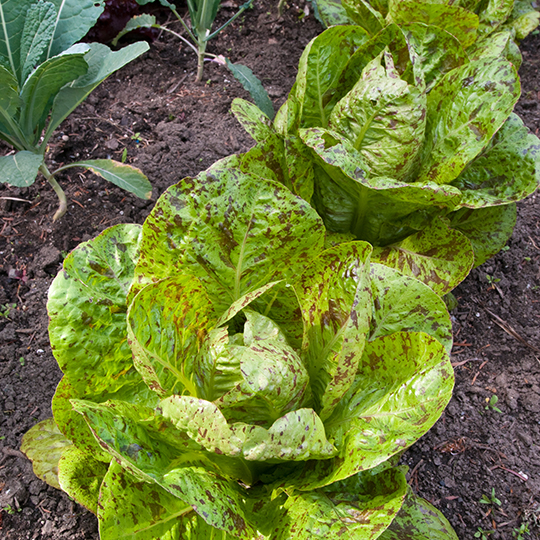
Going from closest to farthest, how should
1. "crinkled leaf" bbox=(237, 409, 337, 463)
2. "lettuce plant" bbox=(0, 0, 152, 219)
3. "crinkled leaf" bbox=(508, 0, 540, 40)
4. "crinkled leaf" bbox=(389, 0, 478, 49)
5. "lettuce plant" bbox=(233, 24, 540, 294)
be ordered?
"crinkled leaf" bbox=(237, 409, 337, 463) → "lettuce plant" bbox=(233, 24, 540, 294) → "lettuce plant" bbox=(0, 0, 152, 219) → "crinkled leaf" bbox=(389, 0, 478, 49) → "crinkled leaf" bbox=(508, 0, 540, 40)

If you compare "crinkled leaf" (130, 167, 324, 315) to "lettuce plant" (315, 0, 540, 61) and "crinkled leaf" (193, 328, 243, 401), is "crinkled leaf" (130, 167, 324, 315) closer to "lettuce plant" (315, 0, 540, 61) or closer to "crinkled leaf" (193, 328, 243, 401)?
"crinkled leaf" (193, 328, 243, 401)

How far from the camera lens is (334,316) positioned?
4.77 feet

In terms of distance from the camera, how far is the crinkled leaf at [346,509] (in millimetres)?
1294

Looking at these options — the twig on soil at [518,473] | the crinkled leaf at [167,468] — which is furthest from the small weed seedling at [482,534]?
the crinkled leaf at [167,468]

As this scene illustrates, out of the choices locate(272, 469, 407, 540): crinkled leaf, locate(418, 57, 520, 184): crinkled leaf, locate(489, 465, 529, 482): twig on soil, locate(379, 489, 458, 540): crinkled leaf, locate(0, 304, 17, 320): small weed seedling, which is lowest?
locate(489, 465, 529, 482): twig on soil

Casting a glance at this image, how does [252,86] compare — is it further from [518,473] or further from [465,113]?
[518,473]

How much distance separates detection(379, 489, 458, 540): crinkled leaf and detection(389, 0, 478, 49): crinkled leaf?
2122 millimetres

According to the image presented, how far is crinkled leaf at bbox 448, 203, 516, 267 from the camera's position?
2465mm

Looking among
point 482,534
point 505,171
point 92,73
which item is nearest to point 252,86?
point 92,73

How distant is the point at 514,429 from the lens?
2.29 m

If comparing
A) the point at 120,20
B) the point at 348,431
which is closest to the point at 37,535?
the point at 348,431

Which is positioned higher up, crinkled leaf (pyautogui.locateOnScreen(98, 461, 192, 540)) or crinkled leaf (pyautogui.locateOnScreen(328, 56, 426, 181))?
crinkled leaf (pyautogui.locateOnScreen(328, 56, 426, 181))

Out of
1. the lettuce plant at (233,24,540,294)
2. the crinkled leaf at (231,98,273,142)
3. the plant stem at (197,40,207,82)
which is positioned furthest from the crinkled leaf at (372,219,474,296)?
the plant stem at (197,40,207,82)

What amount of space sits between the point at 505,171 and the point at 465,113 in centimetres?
36
